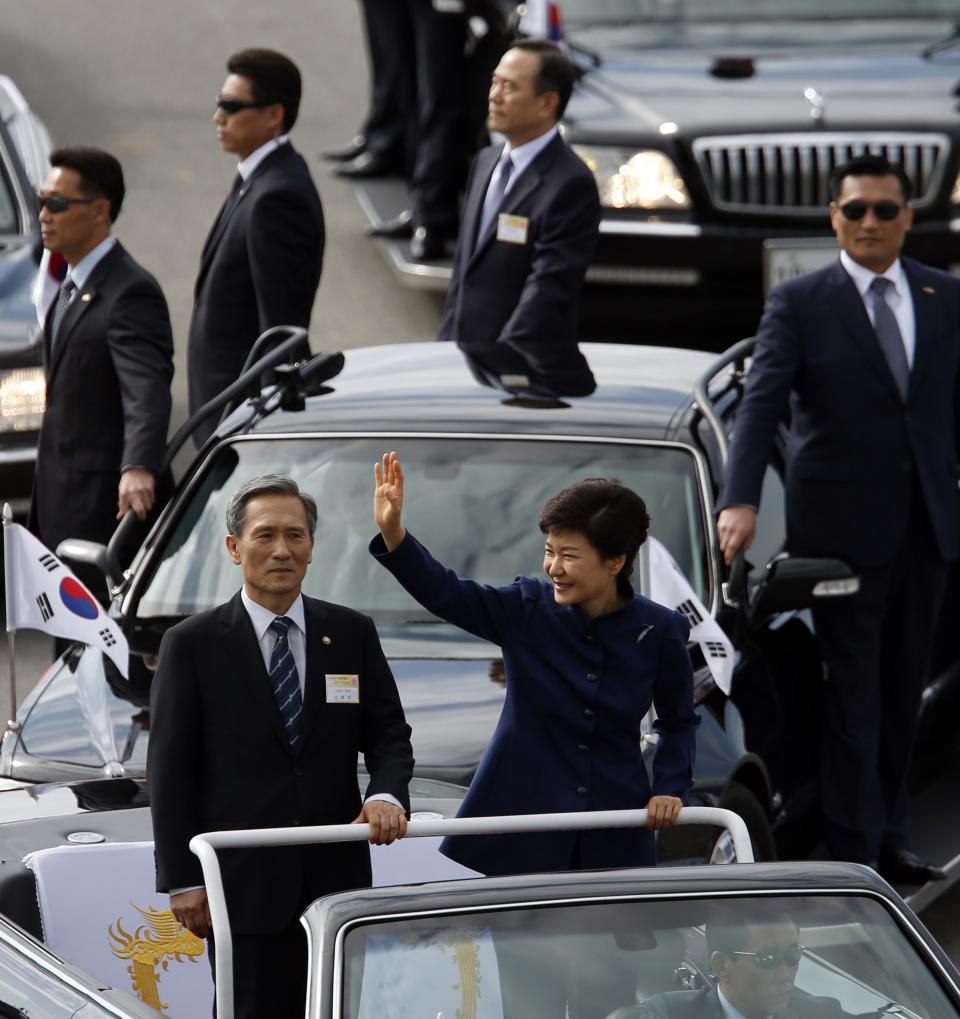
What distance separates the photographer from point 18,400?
8.72m

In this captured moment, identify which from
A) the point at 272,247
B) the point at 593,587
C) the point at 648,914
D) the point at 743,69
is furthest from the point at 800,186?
the point at 648,914

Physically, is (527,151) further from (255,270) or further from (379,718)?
(379,718)

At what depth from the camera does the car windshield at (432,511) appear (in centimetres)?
627

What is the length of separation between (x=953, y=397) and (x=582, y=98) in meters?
4.50

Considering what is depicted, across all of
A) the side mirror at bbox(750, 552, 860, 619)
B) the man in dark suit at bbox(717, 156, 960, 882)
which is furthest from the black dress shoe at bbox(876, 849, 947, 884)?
the side mirror at bbox(750, 552, 860, 619)

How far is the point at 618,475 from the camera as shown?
21.0ft

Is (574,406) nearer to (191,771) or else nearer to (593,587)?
(593,587)

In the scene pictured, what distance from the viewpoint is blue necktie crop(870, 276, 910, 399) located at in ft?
22.0

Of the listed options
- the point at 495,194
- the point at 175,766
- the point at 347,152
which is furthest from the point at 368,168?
the point at 175,766

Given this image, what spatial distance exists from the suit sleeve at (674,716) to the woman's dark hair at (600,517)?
0.25m

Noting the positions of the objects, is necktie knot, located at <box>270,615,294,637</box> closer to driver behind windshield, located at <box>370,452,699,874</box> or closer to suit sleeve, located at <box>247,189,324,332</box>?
driver behind windshield, located at <box>370,452,699,874</box>

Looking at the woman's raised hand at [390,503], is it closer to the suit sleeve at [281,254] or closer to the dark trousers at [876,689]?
the dark trousers at [876,689]

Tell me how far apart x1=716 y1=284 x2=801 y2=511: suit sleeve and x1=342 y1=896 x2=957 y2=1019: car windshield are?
263 centimetres

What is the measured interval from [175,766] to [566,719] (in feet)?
2.86
